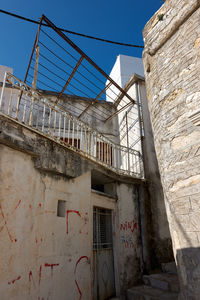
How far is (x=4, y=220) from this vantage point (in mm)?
3240

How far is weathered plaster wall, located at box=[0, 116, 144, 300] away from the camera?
3289 millimetres

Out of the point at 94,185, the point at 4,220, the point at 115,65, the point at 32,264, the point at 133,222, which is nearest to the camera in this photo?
the point at 4,220

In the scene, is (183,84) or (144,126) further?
(144,126)

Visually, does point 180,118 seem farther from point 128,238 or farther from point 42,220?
point 128,238

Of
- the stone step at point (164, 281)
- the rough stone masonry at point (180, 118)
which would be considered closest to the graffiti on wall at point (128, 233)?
the stone step at point (164, 281)

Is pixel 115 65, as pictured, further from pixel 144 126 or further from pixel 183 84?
pixel 183 84

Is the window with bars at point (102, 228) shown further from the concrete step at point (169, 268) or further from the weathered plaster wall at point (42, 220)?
the concrete step at point (169, 268)

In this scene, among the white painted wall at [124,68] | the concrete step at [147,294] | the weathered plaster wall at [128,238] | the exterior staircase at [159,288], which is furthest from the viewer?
the white painted wall at [124,68]

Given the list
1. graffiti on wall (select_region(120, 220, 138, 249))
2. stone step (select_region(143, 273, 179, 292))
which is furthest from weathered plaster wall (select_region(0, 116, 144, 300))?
graffiti on wall (select_region(120, 220, 138, 249))

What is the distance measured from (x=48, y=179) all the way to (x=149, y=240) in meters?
4.04

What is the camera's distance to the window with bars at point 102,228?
5.51 metres

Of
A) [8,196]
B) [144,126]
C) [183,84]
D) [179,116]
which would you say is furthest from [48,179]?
[144,126]

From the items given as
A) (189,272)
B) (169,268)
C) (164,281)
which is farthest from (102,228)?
(189,272)

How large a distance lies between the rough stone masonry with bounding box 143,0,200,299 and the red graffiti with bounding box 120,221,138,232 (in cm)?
297
